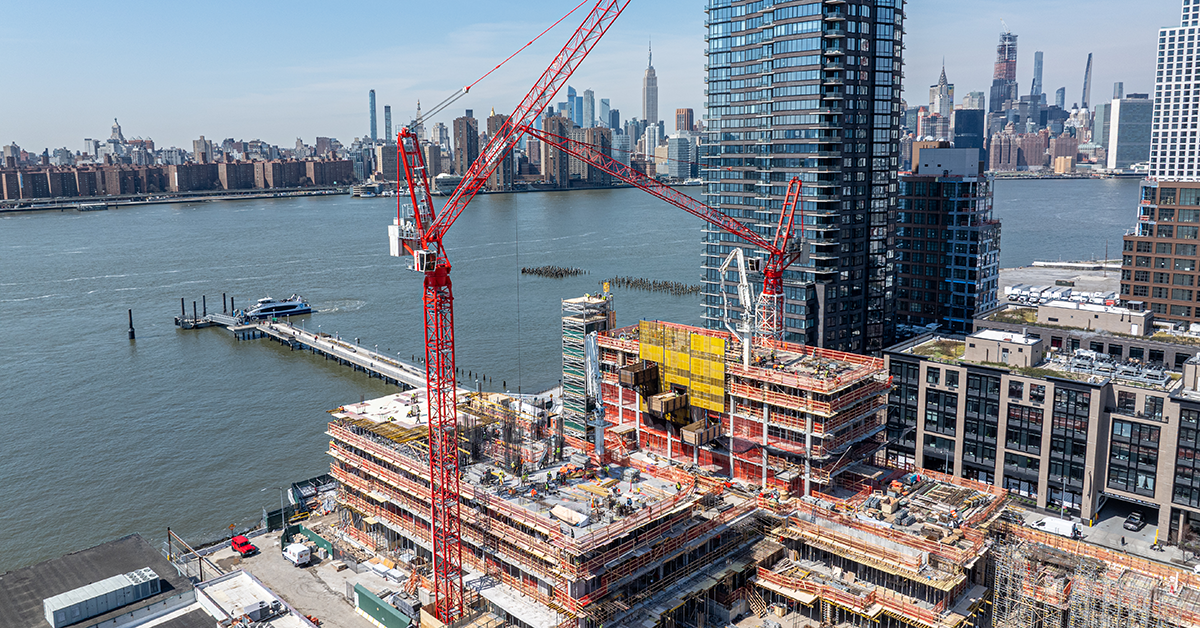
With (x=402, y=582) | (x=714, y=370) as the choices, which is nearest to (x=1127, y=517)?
(x=714, y=370)

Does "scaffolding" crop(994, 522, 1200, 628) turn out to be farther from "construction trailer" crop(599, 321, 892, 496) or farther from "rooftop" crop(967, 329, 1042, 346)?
"rooftop" crop(967, 329, 1042, 346)

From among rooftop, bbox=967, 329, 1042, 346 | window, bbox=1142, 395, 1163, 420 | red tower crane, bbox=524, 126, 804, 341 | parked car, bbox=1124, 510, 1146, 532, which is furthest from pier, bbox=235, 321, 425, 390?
window, bbox=1142, 395, 1163, 420

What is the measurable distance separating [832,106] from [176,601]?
186 feet

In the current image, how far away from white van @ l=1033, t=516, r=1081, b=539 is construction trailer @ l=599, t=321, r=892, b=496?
1038 cm

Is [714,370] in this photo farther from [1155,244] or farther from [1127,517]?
[1155,244]

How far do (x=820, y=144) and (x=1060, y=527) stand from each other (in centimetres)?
3371

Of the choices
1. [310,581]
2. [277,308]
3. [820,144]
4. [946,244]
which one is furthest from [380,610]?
[277,308]

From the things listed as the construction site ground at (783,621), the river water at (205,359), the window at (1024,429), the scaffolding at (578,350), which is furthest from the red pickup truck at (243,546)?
the window at (1024,429)

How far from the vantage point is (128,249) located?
189750mm

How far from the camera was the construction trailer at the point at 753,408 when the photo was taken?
46969mm

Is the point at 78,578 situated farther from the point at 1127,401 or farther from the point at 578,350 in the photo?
the point at 1127,401

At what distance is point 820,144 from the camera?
68.4 m

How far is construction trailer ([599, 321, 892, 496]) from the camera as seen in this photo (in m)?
47.0

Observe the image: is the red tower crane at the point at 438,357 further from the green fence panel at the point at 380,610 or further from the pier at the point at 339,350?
the pier at the point at 339,350
